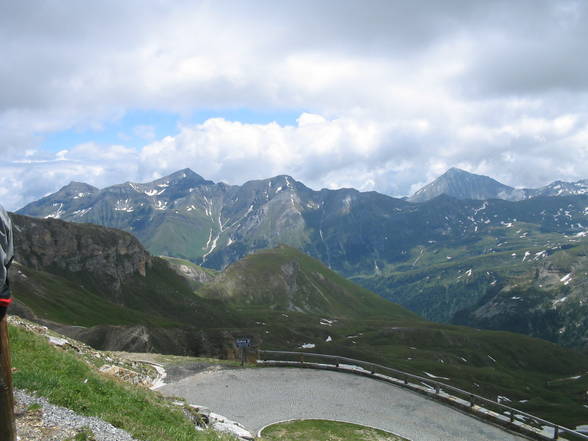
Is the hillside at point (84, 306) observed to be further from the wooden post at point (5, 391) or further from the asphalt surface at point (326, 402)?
the wooden post at point (5, 391)

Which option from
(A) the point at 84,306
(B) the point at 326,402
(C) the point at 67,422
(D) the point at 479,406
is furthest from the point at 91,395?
(A) the point at 84,306

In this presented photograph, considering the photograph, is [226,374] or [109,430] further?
[226,374]

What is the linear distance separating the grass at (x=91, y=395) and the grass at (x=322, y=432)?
766cm

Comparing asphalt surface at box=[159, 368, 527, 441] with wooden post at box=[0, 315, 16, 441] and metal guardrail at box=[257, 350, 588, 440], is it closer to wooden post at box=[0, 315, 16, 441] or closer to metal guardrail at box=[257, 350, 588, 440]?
metal guardrail at box=[257, 350, 588, 440]

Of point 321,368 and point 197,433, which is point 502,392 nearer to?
point 321,368

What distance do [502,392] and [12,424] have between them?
500 ft

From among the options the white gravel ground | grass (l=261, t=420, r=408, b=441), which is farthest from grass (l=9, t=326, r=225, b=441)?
grass (l=261, t=420, r=408, b=441)

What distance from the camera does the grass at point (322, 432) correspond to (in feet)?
78.8

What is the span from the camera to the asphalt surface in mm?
26453

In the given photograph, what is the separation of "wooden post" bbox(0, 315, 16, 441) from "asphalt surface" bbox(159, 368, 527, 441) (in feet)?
56.2

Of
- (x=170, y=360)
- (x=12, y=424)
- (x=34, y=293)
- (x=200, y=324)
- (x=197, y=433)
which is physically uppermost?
(x=12, y=424)

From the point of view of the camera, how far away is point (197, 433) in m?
15.9

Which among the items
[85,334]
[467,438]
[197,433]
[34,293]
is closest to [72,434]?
[197,433]

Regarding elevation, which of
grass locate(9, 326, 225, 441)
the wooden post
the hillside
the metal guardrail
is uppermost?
the wooden post
